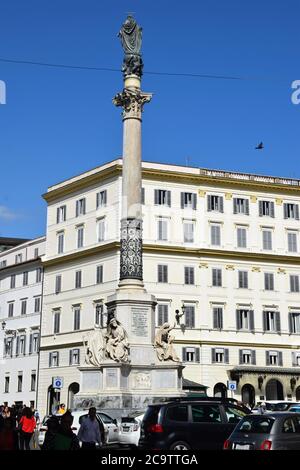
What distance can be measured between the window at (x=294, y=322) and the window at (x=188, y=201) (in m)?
13.1

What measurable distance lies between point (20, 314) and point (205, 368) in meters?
20.8

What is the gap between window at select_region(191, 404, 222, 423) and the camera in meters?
21.0

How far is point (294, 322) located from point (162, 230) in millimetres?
14565

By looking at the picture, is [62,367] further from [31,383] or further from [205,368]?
[205,368]

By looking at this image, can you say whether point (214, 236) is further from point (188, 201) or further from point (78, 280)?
point (78, 280)

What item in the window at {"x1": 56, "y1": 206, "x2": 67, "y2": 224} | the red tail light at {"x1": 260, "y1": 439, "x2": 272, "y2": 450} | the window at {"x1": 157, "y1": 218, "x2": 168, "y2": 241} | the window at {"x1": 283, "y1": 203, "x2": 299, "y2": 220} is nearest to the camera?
the red tail light at {"x1": 260, "y1": 439, "x2": 272, "y2": 450}

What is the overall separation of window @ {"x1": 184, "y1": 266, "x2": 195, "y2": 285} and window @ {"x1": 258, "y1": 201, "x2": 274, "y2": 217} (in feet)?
28.9

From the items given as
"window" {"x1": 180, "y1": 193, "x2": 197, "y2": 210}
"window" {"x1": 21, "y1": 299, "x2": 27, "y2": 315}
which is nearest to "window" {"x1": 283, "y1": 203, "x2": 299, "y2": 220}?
"window" {"x1": 180, "y1": 193, "x2": 197, "y2": 210}

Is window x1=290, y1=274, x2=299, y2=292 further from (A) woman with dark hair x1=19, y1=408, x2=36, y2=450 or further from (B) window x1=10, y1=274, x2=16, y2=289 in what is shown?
(A) woman with dark hair x1=19, y1=408, x2=36, y2=450

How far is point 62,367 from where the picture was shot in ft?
214

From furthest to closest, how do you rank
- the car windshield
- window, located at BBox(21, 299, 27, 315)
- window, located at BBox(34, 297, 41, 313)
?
window, located at BBox(21, 299, 27, 315) < window, located at BBox(34, 297, 41, 313) < the car windshield

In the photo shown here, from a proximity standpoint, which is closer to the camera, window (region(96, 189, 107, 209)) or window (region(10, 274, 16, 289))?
window (region(96, 189, 107, 209))

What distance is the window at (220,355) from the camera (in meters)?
63.3

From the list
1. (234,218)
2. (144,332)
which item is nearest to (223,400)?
(144,332)
